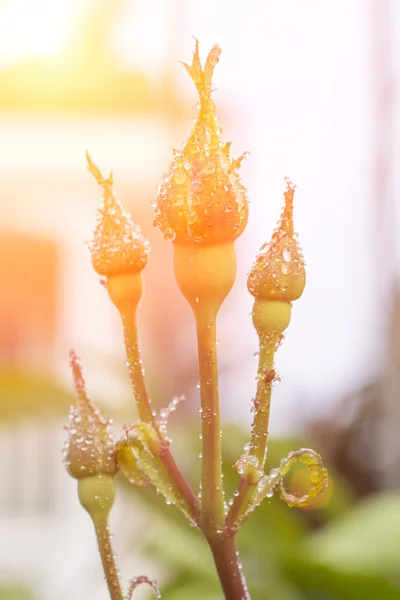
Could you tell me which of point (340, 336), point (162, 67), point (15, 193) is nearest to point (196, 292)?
point (340, 336)

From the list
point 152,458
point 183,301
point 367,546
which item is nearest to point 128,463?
point 152,458

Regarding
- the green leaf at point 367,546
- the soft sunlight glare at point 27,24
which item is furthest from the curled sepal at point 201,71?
the soft sunlight glare at point 27,24

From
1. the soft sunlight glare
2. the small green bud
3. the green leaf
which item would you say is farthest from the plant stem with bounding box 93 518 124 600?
the soft sunlight glare

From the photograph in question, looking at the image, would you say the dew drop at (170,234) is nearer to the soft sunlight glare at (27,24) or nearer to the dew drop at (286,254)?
the dew drop at (286,254)

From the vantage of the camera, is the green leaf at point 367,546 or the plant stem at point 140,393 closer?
the plant stem at point 140,393

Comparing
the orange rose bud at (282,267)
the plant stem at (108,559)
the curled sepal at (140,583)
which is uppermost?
the orange rose bud at (282,267)

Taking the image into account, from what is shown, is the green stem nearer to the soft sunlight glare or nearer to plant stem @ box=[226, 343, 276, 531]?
plant stem @ box=[226, 343, 276, 531]

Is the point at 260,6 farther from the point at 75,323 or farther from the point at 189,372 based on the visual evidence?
the point at 75,323

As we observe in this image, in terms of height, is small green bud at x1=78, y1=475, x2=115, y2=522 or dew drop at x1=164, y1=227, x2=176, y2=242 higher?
dew drop at x1=164, y1=227, x2=176, y2=242
